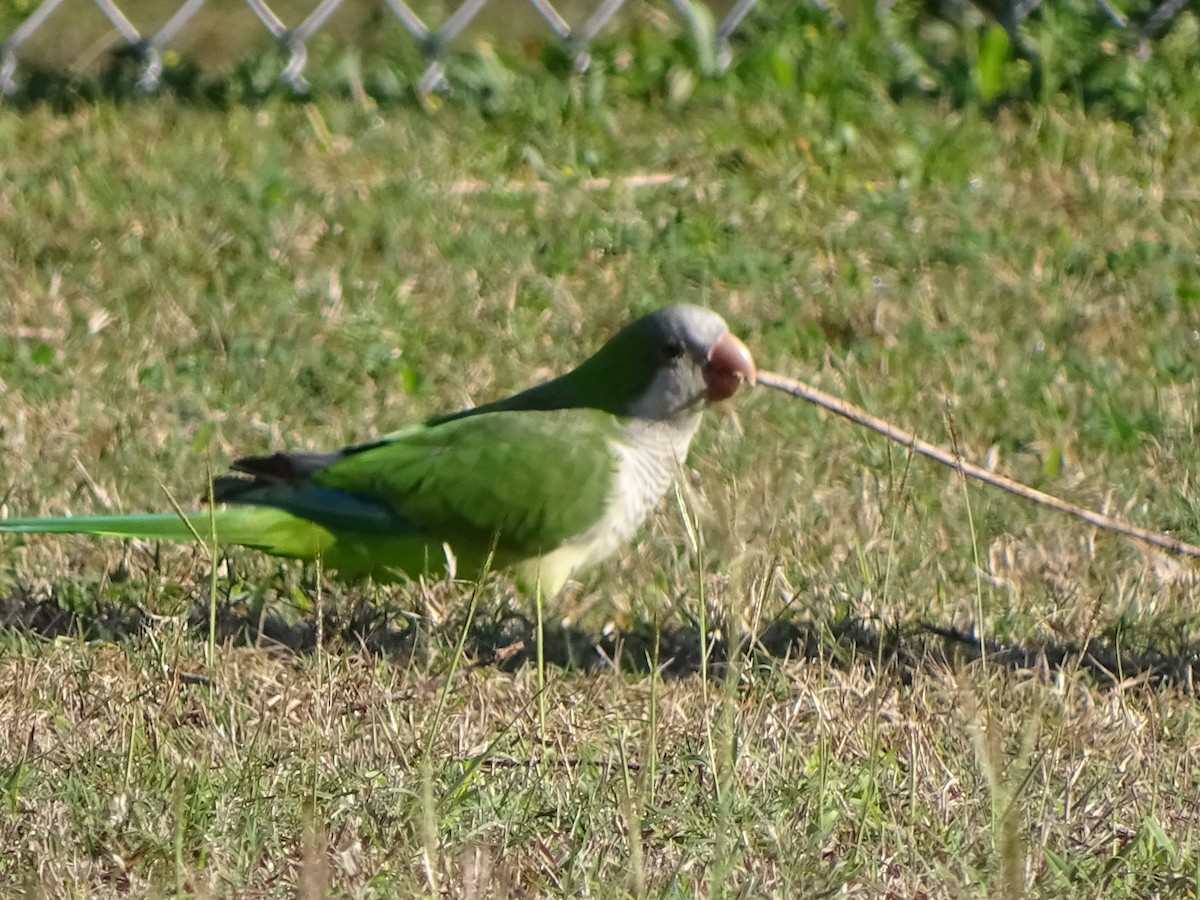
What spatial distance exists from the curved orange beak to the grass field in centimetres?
27

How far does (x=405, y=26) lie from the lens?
6.00 m

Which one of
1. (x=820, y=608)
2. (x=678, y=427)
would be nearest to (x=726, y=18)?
(x=678, y=427)

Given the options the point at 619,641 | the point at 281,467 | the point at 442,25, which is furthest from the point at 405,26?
the point at 619,641

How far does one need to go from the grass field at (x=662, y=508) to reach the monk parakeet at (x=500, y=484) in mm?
95

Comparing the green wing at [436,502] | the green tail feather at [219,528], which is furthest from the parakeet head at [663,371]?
the green tail feather at [219,528]

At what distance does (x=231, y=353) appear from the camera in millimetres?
4488

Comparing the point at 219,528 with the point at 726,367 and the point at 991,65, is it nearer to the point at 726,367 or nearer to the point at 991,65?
the point at 726,367

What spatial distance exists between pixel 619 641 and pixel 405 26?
11.0 feet

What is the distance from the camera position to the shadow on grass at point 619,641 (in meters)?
3.05

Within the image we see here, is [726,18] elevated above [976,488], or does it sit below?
above

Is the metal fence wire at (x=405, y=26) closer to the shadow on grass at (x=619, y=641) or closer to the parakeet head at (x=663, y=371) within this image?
the parakeet head at (x=663, y=371)

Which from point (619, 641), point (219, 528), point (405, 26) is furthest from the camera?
point (405, 26)

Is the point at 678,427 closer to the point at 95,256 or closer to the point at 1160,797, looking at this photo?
the point at 1160,797

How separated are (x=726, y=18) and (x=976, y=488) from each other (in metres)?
2.55
